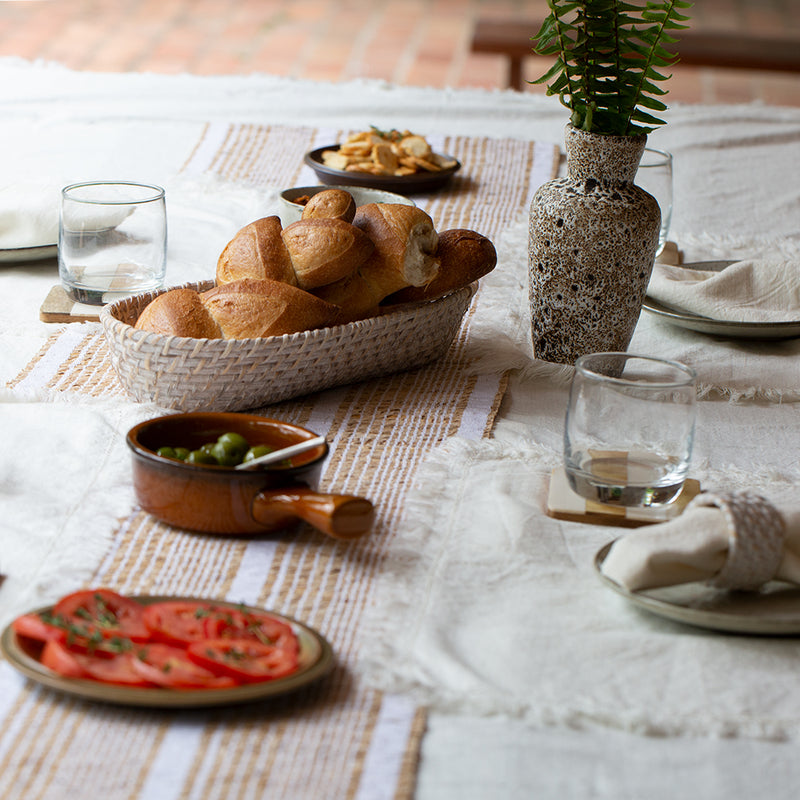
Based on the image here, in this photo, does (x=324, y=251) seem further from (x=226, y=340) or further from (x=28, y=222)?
(x=28, y=222)

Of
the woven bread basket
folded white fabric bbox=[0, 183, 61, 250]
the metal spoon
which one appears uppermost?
the metal spoon

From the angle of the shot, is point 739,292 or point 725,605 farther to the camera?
point 739,292

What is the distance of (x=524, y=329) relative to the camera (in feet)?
4.02

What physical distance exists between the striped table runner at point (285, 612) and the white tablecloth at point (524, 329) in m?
0.02

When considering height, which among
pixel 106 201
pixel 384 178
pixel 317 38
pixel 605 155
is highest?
pixel 605 155

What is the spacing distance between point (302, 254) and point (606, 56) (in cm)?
34

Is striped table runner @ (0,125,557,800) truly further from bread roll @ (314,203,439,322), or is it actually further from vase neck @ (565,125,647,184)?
vase neck @ (565,125,647,184)

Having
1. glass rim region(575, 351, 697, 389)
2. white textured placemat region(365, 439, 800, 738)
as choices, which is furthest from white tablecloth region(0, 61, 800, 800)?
glass rim region(575, 351, 697, 389)

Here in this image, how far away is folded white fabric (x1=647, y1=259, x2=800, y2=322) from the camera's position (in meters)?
1.19

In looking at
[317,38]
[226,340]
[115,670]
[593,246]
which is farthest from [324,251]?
[317,38]

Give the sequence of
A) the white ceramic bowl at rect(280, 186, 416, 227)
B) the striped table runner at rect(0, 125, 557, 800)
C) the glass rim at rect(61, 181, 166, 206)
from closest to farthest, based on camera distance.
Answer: the striped table runner at rect(0, 125, 557, 800) < the glass rim at rect(61, 181, 166, 206) < the white ceramic bowl at rect(280, 186, 416, 227)

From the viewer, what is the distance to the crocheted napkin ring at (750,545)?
66 centimetres

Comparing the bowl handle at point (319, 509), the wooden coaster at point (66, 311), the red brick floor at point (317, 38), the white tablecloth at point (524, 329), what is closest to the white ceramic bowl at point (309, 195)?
the white tablecloth at point (524, 329)

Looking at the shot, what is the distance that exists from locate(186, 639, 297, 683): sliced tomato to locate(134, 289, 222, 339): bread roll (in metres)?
0.39
